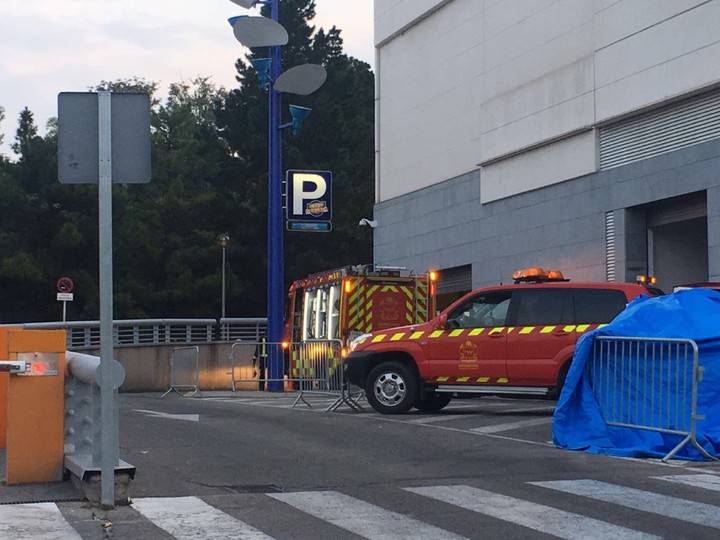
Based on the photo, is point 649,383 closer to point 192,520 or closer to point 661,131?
point 192,520

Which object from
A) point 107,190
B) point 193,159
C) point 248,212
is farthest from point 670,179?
point 193,159

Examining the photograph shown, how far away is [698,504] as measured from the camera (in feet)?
28.8

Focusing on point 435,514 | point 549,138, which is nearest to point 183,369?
point 549,138

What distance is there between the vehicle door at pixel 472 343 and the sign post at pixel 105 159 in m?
8.91

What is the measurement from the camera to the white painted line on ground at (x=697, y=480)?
384 inches

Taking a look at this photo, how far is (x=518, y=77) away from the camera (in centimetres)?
2844

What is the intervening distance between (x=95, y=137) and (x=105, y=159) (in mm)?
167

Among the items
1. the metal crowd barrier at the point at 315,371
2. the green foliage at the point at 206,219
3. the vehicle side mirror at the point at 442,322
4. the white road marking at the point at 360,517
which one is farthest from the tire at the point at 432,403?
the green foliage at the point at 206,219

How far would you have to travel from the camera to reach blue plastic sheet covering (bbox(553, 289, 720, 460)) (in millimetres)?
11914

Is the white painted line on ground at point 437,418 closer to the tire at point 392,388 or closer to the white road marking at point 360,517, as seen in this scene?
the tire at point 392,388

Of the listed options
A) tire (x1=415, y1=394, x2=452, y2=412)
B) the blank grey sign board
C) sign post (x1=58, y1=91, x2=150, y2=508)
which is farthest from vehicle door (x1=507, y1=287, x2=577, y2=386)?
the blank grey sign board

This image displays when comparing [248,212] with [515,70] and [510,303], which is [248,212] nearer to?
[515,70]

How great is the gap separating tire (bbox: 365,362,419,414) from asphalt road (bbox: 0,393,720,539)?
1.86m

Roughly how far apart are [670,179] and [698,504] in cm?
1514
